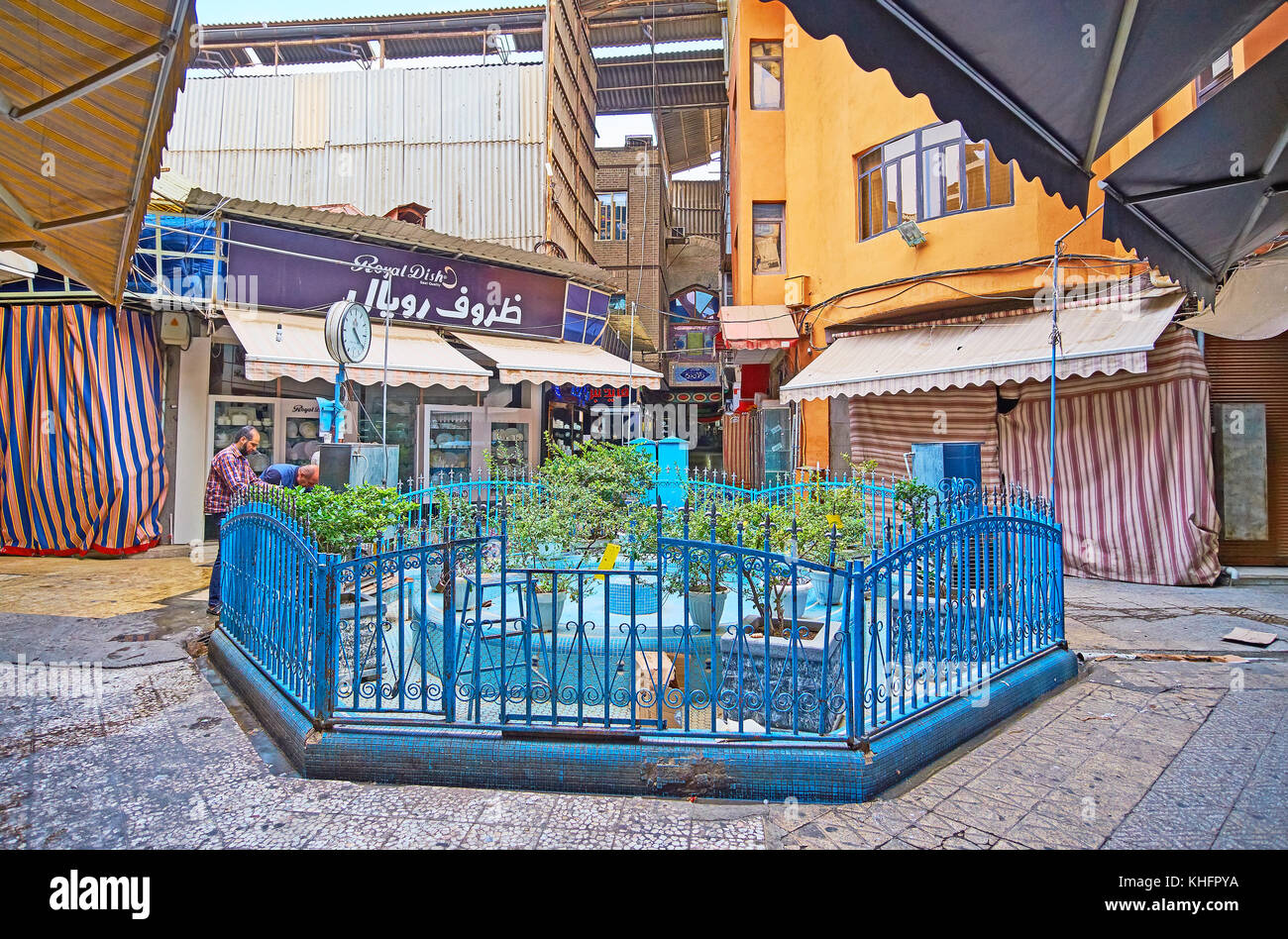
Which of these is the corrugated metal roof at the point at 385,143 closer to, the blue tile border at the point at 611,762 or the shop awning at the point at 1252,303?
the shop awning at the point at 1252,303

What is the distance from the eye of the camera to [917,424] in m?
11.0

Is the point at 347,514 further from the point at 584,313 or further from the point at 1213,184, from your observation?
the point at 584,313

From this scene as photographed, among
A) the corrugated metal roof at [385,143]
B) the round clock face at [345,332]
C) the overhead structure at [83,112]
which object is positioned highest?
the corrugated metal roof at [385,143]

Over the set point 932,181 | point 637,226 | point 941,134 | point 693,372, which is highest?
point 637,226

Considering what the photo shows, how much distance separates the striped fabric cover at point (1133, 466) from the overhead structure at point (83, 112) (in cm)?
986

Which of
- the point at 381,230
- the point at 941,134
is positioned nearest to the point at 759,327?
the point at 941,134

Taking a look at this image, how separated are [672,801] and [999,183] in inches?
381

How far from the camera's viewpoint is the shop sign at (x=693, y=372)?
78.0ft

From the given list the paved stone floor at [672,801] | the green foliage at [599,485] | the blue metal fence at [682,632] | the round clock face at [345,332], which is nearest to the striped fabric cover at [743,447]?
the green foliage at [599,485]

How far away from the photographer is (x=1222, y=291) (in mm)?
7277

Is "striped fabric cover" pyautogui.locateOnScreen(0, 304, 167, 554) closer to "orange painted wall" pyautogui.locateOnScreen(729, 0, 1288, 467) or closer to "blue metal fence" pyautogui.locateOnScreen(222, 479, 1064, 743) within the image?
"blue metal fence" pyautogui.locateOnScreen(222, 479, 1064, 743)
